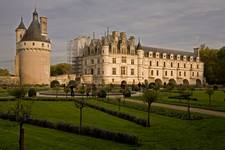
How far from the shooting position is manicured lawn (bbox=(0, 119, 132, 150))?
9.04 m

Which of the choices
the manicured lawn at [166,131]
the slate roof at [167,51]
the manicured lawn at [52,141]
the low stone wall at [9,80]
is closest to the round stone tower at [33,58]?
the low stone wall at [9,80]

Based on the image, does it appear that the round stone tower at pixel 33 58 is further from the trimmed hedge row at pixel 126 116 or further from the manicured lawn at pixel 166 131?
the manicured lawn at pixel 166 131

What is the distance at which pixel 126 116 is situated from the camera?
50.2 feet

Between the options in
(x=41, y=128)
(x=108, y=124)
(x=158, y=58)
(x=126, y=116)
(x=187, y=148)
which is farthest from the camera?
(x=158, y=58)

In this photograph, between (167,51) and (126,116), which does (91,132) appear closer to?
(126,116)

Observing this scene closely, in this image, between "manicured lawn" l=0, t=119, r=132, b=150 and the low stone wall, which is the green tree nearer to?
the low stone wall

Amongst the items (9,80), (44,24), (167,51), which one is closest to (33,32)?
(9,80)

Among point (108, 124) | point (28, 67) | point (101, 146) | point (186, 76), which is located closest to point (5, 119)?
point (108, 124)

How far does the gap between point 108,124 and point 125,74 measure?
43.1 metres

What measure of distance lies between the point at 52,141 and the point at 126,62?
47298mm

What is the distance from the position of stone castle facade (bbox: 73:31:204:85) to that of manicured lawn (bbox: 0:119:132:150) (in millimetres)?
42267

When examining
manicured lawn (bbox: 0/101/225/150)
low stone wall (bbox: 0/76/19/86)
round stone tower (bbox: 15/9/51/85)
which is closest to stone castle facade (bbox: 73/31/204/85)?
round stone tower (bbox: 15/9/51/85)

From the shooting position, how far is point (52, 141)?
32.5ft

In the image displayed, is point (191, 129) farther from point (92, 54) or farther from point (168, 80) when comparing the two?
point (168, 80)
